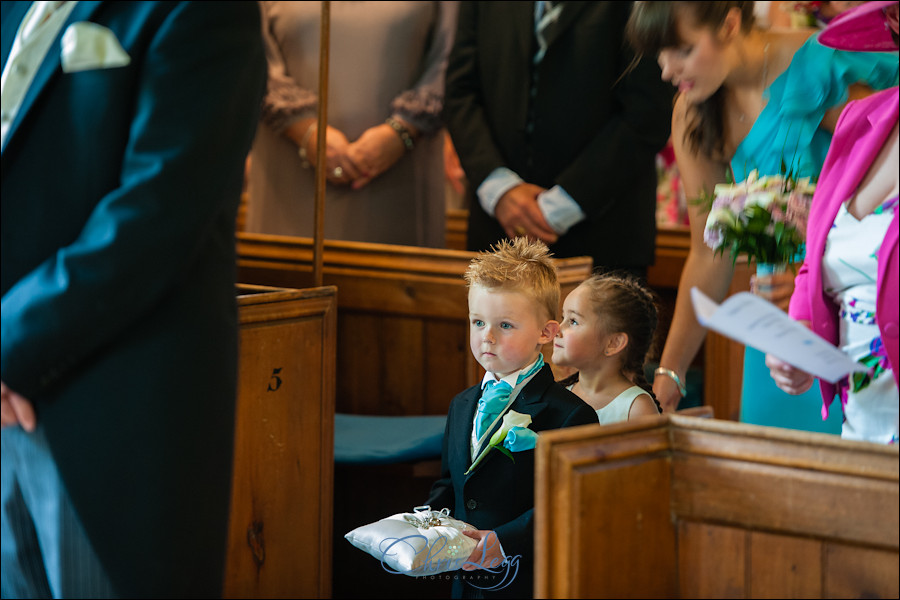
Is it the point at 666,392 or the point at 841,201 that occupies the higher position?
the point at 841,201

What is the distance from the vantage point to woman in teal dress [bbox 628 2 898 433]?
91.4 inches

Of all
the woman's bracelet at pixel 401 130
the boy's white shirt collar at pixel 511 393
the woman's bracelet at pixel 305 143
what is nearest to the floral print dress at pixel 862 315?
the boy's white shirt collar at pixel 511 393

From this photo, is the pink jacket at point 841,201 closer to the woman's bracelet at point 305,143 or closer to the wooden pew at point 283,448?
the wooden pew at point 283,448

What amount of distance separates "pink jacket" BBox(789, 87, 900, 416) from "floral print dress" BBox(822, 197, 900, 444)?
0.06ft

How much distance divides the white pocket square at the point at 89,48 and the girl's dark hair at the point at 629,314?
4.41 feet

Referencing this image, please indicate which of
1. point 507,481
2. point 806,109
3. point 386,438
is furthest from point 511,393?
point 386,438

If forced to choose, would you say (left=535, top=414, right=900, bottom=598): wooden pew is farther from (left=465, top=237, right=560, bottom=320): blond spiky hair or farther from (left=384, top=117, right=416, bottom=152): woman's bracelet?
(left=384, top=117, right=416, bottom=152): woman's bracelet

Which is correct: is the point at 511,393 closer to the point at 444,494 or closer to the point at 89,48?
the point at 444,494

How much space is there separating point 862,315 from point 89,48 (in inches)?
49.3

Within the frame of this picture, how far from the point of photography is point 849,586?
5.19ft

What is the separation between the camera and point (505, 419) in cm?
215

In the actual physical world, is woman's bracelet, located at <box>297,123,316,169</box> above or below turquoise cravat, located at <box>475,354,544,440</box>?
above

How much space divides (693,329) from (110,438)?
61.3 inches

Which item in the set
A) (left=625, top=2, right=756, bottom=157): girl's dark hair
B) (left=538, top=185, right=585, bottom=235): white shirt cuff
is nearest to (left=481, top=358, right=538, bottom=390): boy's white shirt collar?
(left=625, top=2, right=756, bottom=157): girl's dark hair
